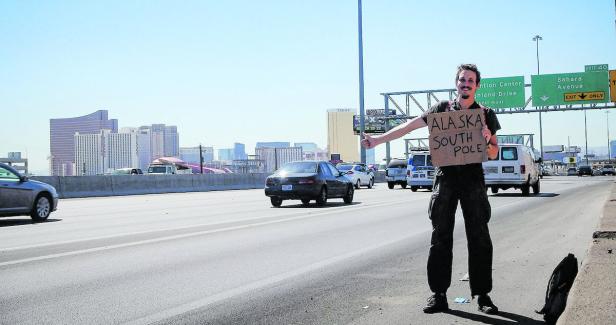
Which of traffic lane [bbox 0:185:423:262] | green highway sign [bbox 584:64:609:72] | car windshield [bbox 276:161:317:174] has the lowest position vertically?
traffic lane [bbox 0:185:423:262]

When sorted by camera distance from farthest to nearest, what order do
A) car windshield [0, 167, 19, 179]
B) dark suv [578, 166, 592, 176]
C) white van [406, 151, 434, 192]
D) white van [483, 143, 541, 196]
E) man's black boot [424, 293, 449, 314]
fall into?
1. dark suv [578, 166, 592, 176]
2. white van [406, 151, 434, 192]
3. white van [483, 143, 541, 196]
4. car windshield [0, 167, 19, 179]
5. man's black boot [424, 293, 449, 314]

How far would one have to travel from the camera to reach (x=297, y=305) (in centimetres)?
498

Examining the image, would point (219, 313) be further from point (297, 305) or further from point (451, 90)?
point (451, 90)

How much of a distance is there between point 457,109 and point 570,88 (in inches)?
1692

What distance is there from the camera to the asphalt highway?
470 centimetres

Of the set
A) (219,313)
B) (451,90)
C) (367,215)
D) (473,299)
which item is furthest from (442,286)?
(451,90)

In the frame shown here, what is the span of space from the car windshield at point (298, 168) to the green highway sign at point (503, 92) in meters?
30.6

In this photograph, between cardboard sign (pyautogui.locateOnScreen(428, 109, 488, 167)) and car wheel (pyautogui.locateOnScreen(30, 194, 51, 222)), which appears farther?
car wheel (pyautogui.locateOnScreen(30, 194, 51, 222))

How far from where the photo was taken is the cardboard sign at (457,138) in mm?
4742

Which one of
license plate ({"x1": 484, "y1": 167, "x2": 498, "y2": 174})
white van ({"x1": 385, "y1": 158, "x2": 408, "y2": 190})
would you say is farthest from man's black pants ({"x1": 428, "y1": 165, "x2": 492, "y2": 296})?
white van ({"x1": 385, "y1": 158, "x2": 408, "y2": 190})

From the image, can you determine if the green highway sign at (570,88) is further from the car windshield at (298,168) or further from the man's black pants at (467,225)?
the man's black pants at (467,225)

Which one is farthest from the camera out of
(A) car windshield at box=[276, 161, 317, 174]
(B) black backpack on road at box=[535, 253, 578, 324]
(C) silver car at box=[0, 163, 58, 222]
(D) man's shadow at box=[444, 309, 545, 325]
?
(A) car windshield at box=[276, 161, 317, 174]

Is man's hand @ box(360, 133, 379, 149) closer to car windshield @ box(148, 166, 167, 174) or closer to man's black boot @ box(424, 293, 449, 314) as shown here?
man's black boot @ box(424, 293, 449, 314)

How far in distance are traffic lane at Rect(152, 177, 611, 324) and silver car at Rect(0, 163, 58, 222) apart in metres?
8.73
